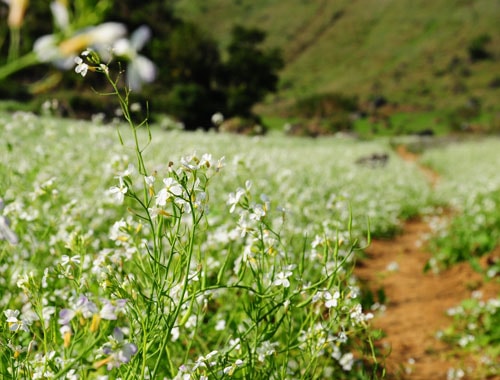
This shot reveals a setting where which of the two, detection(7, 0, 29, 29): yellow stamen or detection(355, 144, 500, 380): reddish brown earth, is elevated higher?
detection(7, 0, 29, 29): yellow stamen

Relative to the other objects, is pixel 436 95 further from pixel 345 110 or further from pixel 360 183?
pixel 360 183

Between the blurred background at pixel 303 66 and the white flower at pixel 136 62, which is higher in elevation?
the white flower at pixel 136 62

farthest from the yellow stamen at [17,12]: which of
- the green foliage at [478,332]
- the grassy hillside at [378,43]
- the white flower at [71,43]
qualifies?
the grassy hillside at [378,43]

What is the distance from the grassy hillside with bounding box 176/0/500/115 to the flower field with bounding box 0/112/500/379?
81.0 meters

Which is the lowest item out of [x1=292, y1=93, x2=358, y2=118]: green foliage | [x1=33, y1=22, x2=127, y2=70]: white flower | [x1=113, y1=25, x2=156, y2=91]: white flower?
[x1=292, y1=93, x2=358, y2=118]: green foliage

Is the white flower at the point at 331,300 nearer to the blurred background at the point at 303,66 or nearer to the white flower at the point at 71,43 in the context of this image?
the blurred background at the point at 303,66

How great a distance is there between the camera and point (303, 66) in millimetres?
125125

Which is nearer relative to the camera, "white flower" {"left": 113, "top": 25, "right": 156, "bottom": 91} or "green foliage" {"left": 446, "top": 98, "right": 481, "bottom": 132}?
"white flower" {"left": 113, "top": 25, "right": 156, "bottom": 91}

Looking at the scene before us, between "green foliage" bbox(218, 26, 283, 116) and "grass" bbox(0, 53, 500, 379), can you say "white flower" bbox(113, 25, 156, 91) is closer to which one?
"grass" bbox(0, 53, 500, 379)

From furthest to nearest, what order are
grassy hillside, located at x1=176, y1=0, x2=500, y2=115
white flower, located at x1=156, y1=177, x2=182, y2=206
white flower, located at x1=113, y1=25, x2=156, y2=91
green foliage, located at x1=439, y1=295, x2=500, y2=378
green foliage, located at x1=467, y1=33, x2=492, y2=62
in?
green foliage, located at x1=467, y1=33, x2=492, y2=62
grassy hillside, located at x1=176, y1=0, x2=500, y2=115
green foliage, located at x1=439, y1=295, x2=500, y2=378
white flower, located at x1=156, y1=177, x2=182, y2=206
white flower, located at x1=113, y1=25, x2=156, y2=91

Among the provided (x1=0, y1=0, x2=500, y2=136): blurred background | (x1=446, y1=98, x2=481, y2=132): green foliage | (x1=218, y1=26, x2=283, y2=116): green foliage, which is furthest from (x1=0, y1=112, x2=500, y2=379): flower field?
(x1=446, y1=98, x2=481, y2=132): green foliage

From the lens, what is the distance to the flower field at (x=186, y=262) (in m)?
1.77

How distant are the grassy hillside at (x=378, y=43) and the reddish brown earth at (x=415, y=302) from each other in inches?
3136

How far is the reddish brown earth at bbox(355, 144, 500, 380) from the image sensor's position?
4301 millimetres
